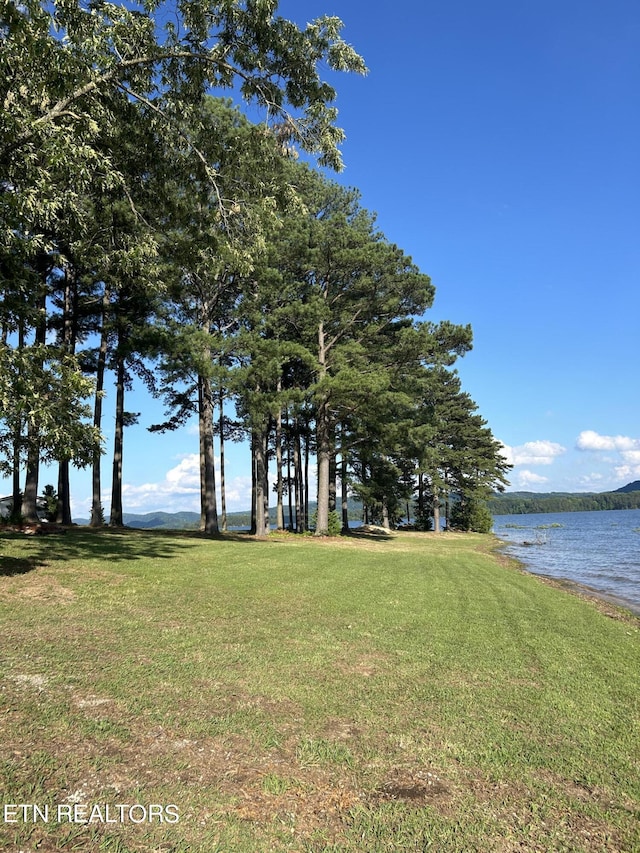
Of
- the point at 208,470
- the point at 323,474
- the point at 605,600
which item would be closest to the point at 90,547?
the point at 208,470

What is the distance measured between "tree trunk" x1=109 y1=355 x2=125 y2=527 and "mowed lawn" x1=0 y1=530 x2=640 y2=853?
1372 cm

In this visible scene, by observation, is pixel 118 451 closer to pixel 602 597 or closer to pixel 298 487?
pixel 298 487

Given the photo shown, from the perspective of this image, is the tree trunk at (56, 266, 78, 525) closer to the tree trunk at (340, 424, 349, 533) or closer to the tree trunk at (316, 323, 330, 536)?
the tree trunk at (316, 323, 330, 536)

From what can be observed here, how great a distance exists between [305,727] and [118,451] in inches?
777

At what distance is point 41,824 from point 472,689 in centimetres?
374

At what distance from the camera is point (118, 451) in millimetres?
21531

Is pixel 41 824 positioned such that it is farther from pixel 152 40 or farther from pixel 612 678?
pixel 152 40

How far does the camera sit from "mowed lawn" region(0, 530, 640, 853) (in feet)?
9.00

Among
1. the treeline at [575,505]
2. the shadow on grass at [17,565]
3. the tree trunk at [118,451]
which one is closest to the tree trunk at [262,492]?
the tree trunk at [118,451]

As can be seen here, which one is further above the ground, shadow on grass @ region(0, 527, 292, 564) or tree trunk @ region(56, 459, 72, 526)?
tree trunk @ region(56, 459, 72, 526)

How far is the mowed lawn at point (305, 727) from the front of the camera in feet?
9.00

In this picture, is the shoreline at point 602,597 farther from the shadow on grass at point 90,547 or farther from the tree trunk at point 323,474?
the tree trunk at point 323,474

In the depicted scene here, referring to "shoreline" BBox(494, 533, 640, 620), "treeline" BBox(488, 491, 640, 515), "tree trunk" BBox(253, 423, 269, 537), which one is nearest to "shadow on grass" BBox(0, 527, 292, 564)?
"tree trunk" BBox(253, 423, 269, 537)

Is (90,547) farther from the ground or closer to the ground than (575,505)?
farther from the ground
